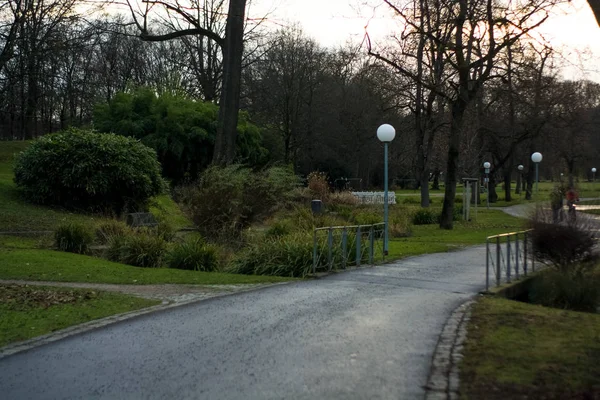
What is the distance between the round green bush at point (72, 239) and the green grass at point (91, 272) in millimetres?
1384

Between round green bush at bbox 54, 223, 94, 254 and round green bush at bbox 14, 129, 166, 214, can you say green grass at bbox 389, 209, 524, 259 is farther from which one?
round green bush at bbox 14, 129, 166, 214

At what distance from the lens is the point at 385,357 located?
7020 millimetres

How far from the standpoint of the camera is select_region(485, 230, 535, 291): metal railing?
41.7 feet

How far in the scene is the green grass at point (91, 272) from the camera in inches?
520

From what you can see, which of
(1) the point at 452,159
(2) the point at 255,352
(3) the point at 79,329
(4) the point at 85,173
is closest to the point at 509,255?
(2) the point at 255,352

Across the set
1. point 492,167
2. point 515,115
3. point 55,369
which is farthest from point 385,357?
point 492,167

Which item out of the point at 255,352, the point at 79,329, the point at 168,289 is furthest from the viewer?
the point at 168,289

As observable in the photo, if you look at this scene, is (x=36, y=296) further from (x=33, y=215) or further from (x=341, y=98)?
(x=341, y=98)

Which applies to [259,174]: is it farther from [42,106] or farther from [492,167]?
[492,167]

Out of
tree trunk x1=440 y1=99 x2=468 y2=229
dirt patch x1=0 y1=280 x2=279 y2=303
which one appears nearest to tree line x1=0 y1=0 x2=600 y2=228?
tree trunk x1=440 y1=99 x2=468 y2=229

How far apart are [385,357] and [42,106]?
49771 millimetres

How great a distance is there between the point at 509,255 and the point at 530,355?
675 cm

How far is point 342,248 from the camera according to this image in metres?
14.9

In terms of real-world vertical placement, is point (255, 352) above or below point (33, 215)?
below
